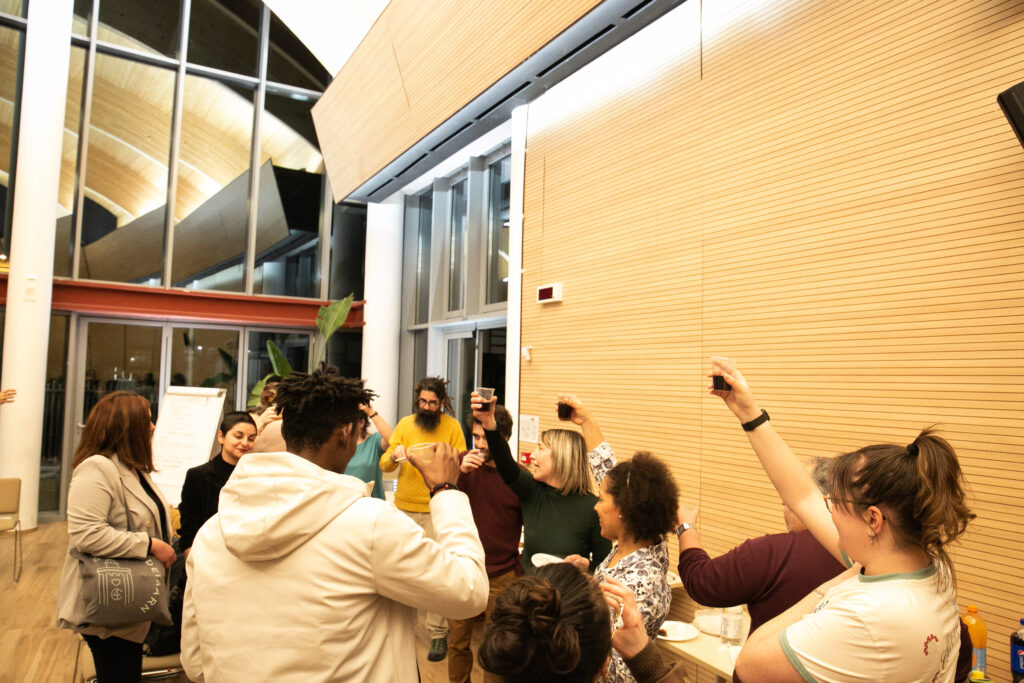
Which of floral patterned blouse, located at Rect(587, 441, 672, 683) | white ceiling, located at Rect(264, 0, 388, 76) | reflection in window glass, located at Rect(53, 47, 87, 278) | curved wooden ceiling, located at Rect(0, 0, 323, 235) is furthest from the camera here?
curved wooden ceiling, located at Rect(0, 0, 323, 235)

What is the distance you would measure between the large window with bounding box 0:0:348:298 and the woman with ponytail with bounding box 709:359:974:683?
29.5 feet

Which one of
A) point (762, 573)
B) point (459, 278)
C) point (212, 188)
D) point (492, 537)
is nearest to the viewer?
point (762, 573)

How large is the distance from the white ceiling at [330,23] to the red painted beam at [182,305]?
3131 millimetres

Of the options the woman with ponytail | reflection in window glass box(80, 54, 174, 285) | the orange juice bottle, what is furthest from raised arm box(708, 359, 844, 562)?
reflection in window glass box(80, 54, 174, 285)

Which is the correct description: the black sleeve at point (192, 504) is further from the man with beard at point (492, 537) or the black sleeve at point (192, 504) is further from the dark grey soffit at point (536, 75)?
the dark grey soffit at point (536, 75)

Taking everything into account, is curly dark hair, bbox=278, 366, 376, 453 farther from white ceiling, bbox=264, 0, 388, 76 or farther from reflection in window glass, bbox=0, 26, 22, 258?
reflection in window glass, bbox=0, 26, 22, 258

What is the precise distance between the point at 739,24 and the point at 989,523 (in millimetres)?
2640

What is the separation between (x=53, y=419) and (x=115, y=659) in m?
6.86

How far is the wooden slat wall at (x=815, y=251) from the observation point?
2.42 meters

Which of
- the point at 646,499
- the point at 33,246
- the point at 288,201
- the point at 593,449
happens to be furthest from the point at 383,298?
the point at 646,499

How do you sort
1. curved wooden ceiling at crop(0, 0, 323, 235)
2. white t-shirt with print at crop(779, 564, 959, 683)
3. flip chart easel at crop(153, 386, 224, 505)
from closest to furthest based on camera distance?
white t-shirt with print at crop(779, 564, 959, 683), flip chart easel at crop(153, 386, 224, 505), curved wooden ceiling at crop(0, 0, 323, 235)

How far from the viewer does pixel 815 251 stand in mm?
3059

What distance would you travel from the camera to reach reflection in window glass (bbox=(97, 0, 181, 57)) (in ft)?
28.2

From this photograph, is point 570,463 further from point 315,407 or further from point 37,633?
point 37,633
